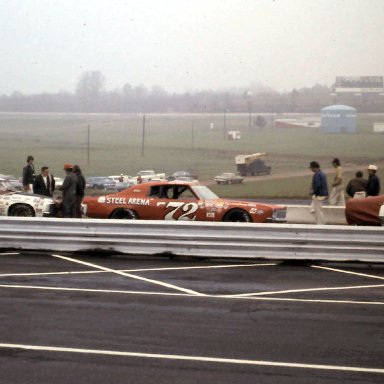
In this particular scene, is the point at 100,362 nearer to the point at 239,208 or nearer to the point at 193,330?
the point at 193,330

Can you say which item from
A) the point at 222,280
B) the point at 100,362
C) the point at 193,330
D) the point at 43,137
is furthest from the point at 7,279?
the point at 43,137

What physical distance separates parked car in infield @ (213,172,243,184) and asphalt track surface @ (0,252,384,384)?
16.4m

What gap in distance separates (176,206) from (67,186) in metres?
2.23

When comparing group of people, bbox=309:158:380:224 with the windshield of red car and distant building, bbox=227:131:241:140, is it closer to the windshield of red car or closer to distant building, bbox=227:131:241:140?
the windshield of red car

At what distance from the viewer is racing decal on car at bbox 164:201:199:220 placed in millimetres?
18250

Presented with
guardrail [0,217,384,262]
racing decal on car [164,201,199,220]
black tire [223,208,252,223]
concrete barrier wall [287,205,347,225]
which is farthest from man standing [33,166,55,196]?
guardrail [0,217,384,262]

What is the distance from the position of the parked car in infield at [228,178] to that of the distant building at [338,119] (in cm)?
545

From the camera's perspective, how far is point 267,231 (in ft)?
43.1

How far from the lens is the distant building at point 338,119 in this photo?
33.6 metres

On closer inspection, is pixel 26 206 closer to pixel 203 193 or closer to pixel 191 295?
pixel 203 193

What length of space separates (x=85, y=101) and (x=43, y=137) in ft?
7.72

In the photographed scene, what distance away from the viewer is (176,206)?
60.3 feet

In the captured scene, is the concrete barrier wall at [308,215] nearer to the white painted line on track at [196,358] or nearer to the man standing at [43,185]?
the man standing at [43,185]

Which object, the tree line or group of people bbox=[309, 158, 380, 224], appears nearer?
group of people bbox=[309, 158, 380, 224]
